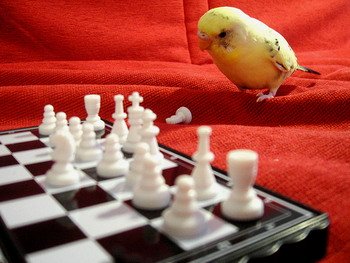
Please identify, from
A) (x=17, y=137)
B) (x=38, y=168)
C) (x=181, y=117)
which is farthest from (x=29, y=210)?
(x=181, y=117)

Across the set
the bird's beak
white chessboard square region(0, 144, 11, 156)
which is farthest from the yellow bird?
white chessboard square region(0, 144, 11, 156)

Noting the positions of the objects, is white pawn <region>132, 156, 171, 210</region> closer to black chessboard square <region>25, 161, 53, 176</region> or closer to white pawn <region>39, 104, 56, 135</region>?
black chessboard square <region>25, 161, 53, 176</region>

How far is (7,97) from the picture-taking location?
1.12 meters

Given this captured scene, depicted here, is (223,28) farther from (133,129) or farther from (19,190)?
(19,190)

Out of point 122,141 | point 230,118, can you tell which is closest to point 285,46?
point 230,118

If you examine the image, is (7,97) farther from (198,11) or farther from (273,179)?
(198,11)

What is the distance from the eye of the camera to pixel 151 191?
57 centimetres

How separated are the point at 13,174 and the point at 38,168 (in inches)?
1.6

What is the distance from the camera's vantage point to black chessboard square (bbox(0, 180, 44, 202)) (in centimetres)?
62

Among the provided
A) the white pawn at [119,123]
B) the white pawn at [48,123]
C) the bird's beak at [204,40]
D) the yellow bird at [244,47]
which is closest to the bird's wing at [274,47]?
the yellow bird at [244,47]

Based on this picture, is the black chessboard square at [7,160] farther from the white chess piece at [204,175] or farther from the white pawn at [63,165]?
the white chess piece at [204,175]

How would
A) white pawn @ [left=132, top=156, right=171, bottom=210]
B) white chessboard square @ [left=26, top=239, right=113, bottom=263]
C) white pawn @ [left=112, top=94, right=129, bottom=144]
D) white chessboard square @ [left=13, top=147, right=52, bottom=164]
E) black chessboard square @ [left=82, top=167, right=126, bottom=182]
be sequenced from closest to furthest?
white chessboard square @ [left=26, top=239, right=113, bottom=263]
white pawn @ [left=132, top=156, right=171, bottom=210]
black chessboard square @ [left=82, top=167, right=126, bottom=182]
white chessboard square @ [left=13, top=147, right=52, bottom=164]
white pawn @ [left=112, top=94, right=129, bottom=144]

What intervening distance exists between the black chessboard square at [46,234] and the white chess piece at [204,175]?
173 millimetres

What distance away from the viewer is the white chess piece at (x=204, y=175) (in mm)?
602
